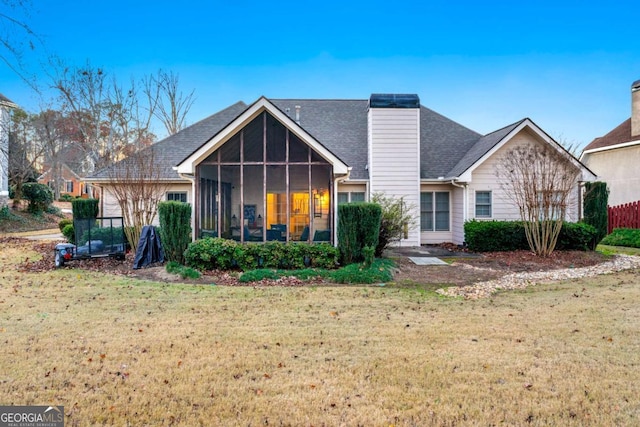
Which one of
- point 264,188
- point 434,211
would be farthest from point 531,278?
point 264,188

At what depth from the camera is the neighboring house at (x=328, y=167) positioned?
11.8 meters

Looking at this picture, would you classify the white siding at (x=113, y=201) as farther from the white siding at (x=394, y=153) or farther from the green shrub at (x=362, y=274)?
the green shrub at (x=362, y=274)

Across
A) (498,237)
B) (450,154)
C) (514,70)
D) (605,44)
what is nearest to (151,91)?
(450,154)

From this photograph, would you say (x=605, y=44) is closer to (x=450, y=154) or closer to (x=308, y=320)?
(x=450, y=154)

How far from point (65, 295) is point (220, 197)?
5302 mm

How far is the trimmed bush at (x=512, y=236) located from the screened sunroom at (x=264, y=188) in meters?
5.71

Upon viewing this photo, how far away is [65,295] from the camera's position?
7.87 meters

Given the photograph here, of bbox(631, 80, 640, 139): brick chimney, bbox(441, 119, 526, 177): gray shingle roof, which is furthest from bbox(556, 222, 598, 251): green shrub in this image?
bbox(631, 80, 640, 139): brick chimney

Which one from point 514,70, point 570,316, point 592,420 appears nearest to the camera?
point 592,420

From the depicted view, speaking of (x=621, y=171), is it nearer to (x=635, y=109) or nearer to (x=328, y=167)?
(x=635, y=109)

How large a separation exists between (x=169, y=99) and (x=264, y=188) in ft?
71.0

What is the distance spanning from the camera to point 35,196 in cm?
2878

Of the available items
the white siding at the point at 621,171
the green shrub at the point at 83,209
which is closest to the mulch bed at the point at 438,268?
the green shrub at the point at 83,209

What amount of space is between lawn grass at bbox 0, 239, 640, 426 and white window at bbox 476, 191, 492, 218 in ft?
27.0
